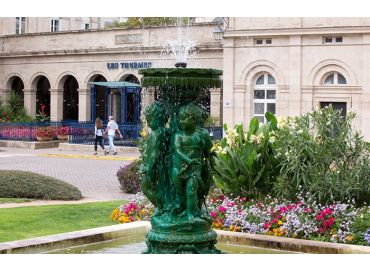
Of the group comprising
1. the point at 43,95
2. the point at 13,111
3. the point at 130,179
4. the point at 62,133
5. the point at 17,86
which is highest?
the point at 17,86

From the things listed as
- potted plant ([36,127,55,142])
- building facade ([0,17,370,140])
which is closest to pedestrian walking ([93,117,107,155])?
potted plant ([36,127,55,142])

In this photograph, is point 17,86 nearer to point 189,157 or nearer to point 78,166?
point 78,166

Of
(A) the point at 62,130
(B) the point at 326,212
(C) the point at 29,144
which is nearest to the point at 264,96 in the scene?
(A) the point at 62,130

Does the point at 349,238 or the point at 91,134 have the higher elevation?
the point at 91,134

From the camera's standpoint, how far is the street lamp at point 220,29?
97.5 feet

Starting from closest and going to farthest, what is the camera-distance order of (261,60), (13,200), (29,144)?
(13,200), (261,60), (29,144)

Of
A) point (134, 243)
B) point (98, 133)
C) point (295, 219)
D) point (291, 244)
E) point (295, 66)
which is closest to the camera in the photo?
point (291, 244)

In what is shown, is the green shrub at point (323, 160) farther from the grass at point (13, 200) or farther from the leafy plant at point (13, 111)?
the leafy plant at point (13, 111)

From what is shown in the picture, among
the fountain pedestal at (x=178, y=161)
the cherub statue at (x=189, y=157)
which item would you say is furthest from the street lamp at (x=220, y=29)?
the cherub statue at (x=189, y=157)

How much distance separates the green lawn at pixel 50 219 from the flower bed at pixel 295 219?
2.64 ft

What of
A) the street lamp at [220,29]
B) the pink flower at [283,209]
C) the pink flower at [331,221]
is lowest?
the pink flower at [331,221]

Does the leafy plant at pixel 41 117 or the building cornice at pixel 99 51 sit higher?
the building cornice at pixel 99 51

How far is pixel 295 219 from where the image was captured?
1066 cm

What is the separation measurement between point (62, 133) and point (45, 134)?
0.99m
